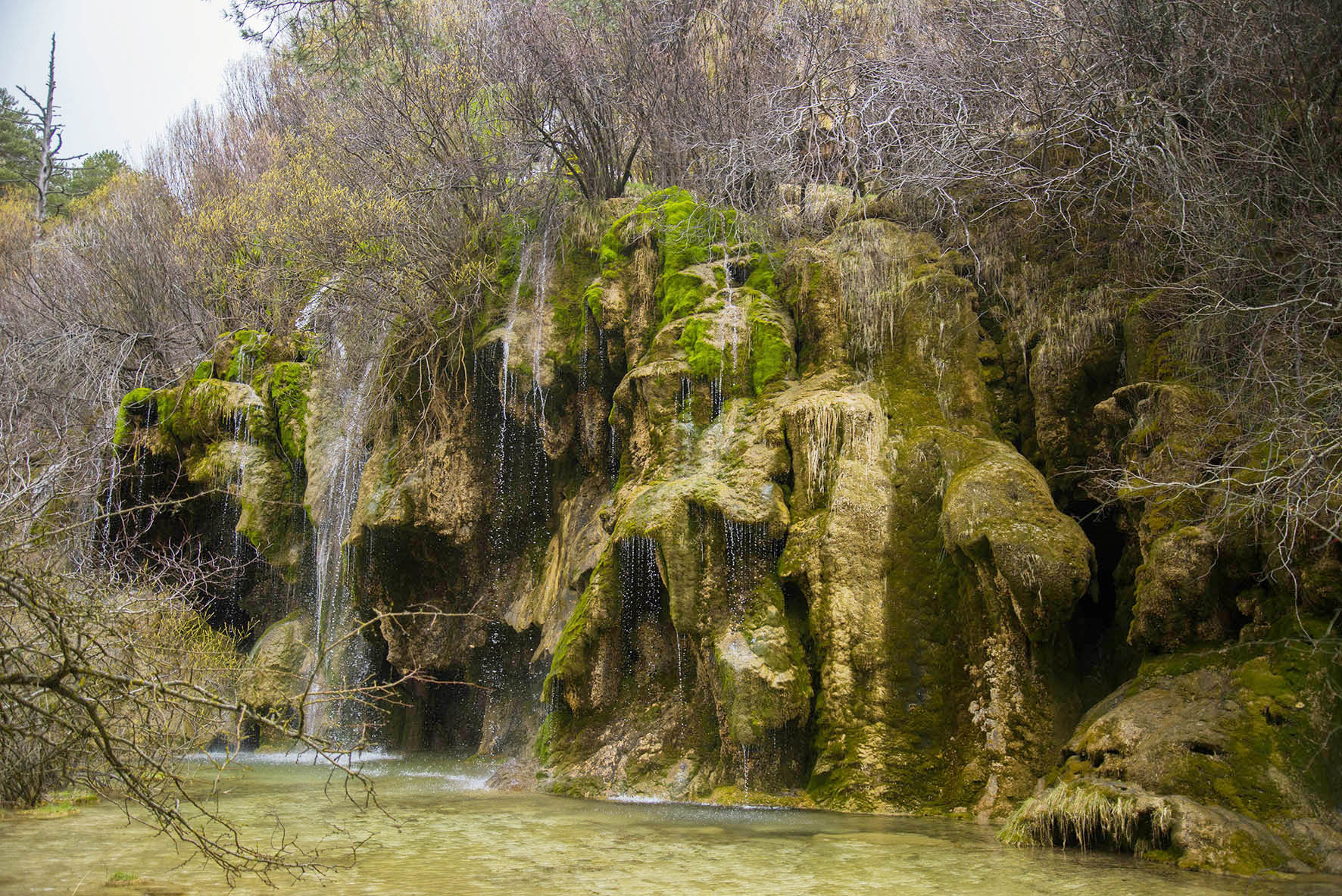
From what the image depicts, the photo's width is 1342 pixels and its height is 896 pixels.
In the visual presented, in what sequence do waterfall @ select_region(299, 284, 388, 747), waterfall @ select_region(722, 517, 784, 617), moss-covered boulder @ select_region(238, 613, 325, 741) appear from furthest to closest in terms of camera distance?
waterfall @ select_region(299, 284, 388, 747), moss-covered boulder @ select_region(238, 613, 325, 741), waterfall @ select_region(722, 517, 784, 617)

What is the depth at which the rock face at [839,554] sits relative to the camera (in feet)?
24.7

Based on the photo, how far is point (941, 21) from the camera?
12.5 m

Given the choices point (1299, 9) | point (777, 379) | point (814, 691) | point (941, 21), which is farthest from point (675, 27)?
point (814, 691)

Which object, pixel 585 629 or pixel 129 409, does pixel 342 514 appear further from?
pixel 585 629

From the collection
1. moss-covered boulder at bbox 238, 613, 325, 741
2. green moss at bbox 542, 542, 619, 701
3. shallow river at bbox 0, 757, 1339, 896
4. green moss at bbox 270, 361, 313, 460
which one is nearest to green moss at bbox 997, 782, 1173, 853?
shallow river at bbox 0, 757, 1339, 896

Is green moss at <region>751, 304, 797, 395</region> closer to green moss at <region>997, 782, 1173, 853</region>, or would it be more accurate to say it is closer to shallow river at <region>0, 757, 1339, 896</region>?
shallow river at <region>0, 757, 1339, 896</region>

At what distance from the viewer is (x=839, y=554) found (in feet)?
32.3

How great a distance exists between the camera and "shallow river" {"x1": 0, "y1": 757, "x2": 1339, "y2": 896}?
233 inches

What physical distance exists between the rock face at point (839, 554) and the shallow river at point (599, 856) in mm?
629

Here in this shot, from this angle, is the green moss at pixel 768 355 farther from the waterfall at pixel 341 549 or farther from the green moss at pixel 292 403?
the green moss at pixel 292 403

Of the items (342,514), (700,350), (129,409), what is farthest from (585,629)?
(129,409)

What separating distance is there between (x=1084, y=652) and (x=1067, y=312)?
3.48 metres

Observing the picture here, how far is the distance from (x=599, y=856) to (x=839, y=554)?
3.99 metres

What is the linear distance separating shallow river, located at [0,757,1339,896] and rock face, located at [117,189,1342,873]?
63 centimetres
